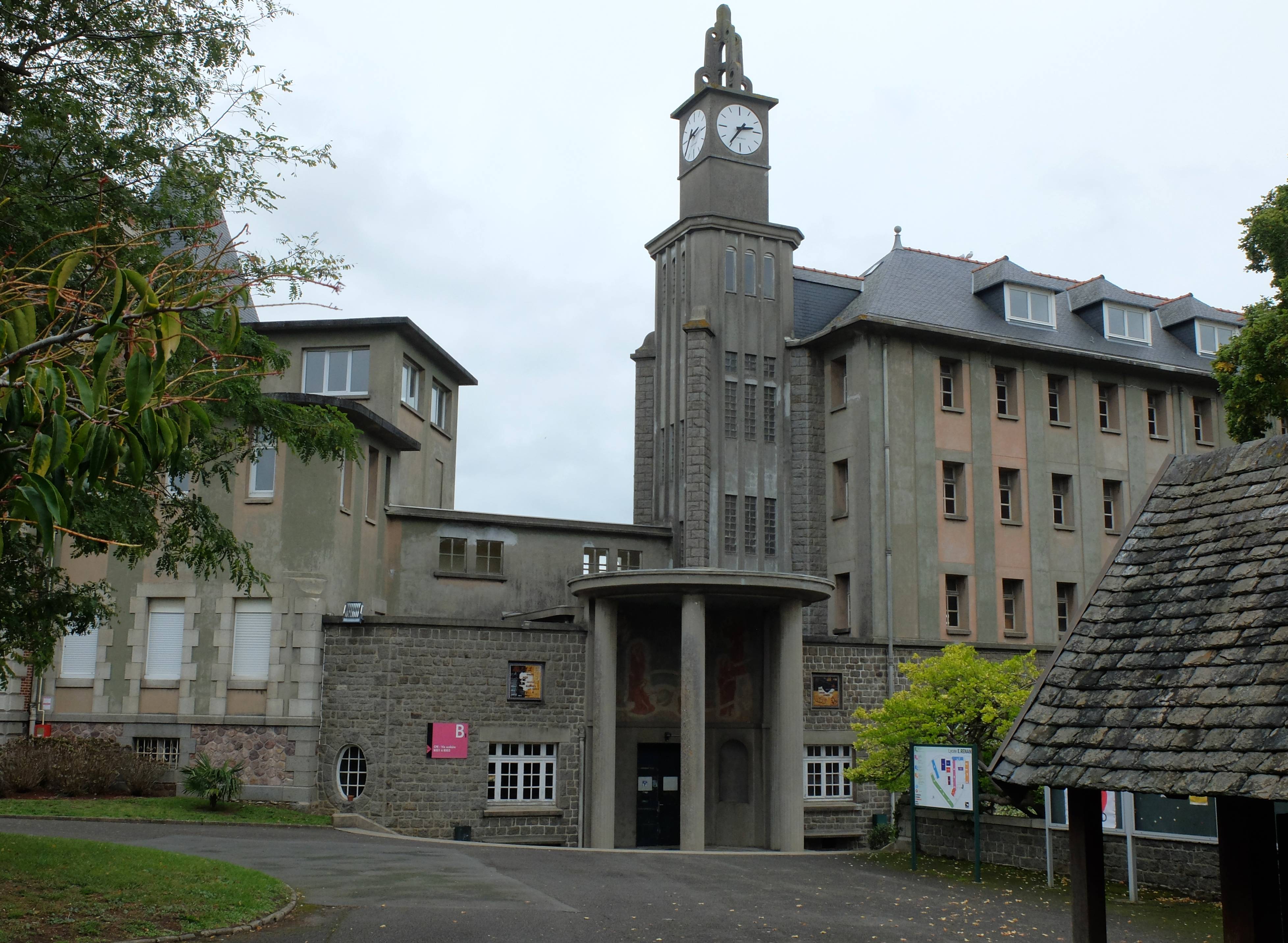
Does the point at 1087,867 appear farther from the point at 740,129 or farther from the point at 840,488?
the point at 740,129

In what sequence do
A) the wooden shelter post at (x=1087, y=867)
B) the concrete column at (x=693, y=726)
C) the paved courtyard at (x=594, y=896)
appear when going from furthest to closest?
the concrete column at (x=693, y=726) → the paved courtyard at (x=594, y=896) → the wooden shelter post at (x=1087, y=867)

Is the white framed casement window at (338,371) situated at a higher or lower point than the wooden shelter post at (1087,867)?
higher

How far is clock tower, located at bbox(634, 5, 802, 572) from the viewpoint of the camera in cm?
→ 3512

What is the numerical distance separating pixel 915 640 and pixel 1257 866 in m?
26.8

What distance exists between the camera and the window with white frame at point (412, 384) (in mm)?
36594

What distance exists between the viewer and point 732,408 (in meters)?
36.0

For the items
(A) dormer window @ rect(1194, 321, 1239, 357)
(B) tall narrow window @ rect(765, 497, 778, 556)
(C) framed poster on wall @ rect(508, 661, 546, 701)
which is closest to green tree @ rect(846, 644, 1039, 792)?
(C) framed poster on wall @ rect(508, 661, 546, 701)

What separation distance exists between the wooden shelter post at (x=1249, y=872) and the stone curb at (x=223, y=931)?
9.88 m

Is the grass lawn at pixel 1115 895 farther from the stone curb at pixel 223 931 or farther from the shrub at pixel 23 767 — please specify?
the shrub at pixel 23 767

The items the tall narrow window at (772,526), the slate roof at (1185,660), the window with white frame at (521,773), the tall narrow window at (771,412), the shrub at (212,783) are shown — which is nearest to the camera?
the slate roof at (1185,660)

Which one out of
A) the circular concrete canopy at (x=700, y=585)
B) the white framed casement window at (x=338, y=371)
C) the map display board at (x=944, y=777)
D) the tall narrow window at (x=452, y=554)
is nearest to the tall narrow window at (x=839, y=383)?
the circular concrete canopy at (x=700, y=585)

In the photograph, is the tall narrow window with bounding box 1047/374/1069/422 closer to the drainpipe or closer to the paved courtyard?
the drainpipe

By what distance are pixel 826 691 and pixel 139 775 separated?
1689 cm

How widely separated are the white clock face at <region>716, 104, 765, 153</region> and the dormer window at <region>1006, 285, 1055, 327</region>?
934 cm
